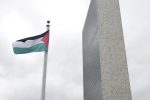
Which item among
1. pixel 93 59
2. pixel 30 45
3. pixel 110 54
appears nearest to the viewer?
pixel 30 45

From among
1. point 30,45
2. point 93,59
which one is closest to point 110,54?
point 93,59

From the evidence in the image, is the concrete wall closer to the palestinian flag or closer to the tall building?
the tall building

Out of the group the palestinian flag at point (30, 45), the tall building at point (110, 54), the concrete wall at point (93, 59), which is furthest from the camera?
the concrete wall at point (93, 59)

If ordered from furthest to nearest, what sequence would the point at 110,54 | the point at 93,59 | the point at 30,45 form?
the point at 93,59 → the point at 110,54 → the point at 30,45

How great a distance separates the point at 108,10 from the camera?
91.9 meters

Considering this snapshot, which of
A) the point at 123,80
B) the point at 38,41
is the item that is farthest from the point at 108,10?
the point at 38,41

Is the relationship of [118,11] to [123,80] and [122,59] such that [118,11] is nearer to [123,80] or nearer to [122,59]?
[122,59]

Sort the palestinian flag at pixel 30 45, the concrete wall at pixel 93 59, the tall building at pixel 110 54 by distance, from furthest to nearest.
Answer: the concrete wall at pixel 93 59, the tall building at pixel 110 54, the palestinian flag at pixel 30 45

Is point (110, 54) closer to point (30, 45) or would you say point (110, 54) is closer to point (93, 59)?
point (93, 59)

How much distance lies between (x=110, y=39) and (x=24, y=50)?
6171 cm

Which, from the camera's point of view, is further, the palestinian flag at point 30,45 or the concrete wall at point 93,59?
the concrete wall at point 93,59

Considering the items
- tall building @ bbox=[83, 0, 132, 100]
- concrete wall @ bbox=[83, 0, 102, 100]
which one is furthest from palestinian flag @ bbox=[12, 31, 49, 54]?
concrete wall @ bbox=[83, 0, 102, 100]

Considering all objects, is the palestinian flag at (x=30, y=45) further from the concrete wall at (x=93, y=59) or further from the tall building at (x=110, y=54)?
the concrete wall at (x=93, y=59)

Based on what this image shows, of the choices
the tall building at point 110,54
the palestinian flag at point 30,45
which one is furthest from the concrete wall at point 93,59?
the palestinian flag at point 30,45
